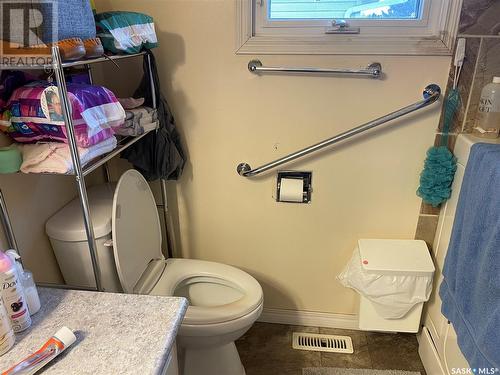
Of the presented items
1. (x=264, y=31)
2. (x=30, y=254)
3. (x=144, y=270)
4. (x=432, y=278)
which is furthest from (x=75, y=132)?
(x=432, y=278)

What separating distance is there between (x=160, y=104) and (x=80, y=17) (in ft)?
1.75

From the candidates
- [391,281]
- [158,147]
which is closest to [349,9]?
[158,147]

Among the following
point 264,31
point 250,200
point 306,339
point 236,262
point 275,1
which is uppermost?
point 275,1

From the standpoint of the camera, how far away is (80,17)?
38.2 inches

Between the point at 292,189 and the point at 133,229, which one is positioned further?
the point at 292,189

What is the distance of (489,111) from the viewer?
136 cm

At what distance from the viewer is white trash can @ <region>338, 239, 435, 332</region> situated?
1527mm

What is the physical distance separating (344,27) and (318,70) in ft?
0.57

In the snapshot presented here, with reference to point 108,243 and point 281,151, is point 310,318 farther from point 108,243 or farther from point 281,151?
point 108,243

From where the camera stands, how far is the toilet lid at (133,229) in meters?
1.25

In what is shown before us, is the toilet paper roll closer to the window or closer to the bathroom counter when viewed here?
the window

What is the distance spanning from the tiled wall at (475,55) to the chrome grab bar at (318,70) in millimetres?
267

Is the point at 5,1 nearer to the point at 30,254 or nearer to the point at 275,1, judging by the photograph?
the point at 30,254
